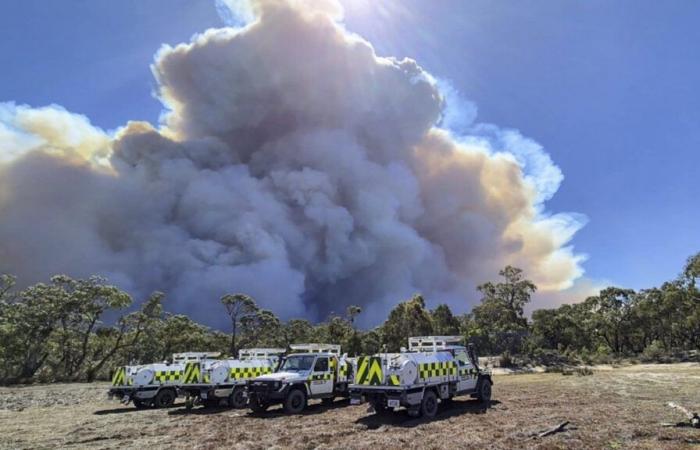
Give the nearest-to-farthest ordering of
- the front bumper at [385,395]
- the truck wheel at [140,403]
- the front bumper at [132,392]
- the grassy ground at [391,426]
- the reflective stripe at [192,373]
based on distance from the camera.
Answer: the grassy ground at [391,426]
the front bumper at [385,395]
the reflective stripe at [192,373]
the front bumper at [132,392]
the truck wheel at [140,403]

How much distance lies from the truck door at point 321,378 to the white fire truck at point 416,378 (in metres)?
3.39

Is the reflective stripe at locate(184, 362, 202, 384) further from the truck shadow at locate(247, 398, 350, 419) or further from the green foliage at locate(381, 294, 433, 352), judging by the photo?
the green foliage at locate(381, 294, 433, 352)

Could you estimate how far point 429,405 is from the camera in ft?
49.7

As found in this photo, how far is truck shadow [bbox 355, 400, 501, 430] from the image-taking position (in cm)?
→ 1376

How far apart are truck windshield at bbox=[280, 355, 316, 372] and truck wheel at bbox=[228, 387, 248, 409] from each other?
3089 millimetres

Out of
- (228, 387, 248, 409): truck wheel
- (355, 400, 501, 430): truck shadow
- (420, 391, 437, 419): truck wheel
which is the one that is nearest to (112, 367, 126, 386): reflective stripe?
(228, 387, 248, 409): truck wheel

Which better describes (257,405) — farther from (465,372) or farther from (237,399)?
(465,372)

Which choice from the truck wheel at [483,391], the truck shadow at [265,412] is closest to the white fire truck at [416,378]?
the truck wheel at [483,391]

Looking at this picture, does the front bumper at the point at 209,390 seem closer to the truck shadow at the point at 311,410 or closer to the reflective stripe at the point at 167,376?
the reflective stripe at the point at 167,376

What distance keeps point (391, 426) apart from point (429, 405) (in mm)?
2387

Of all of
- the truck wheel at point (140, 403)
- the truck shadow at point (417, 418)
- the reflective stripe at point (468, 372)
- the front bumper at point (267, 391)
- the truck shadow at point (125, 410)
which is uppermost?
the reflective stripe at point (468, 372)

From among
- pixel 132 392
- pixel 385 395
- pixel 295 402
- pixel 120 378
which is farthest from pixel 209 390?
pixel 385 395

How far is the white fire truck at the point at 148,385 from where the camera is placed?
20812 millimetres

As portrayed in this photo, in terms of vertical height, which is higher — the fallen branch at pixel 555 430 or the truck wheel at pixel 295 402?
the truck wheel at pixel 295 402
